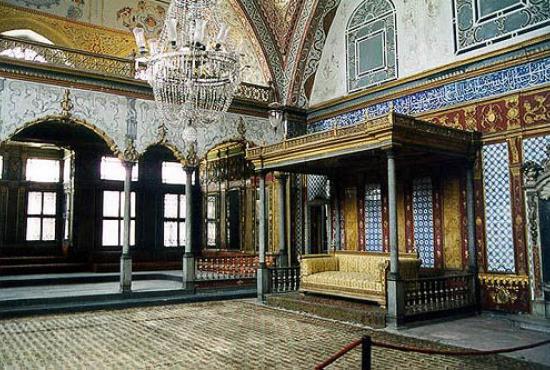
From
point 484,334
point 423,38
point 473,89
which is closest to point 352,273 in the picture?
point 484,334

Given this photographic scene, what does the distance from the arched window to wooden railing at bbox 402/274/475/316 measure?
11.6ft

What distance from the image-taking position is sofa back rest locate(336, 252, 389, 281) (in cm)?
769

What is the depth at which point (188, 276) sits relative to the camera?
877cm

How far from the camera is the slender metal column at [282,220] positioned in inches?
352

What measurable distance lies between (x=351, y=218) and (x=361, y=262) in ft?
4.08

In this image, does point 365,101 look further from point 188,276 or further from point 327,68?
point 188,276

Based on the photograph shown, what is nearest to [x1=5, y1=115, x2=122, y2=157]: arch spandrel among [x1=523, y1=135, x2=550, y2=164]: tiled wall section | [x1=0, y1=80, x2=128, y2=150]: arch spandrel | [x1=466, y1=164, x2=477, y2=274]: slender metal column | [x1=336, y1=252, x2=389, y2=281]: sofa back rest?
[x1=0, y1=80, x2=128, y2=150]: arch spandrel

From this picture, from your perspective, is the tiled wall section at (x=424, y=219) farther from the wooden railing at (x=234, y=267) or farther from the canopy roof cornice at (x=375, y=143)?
the wooden railing at (x=234, y=267)

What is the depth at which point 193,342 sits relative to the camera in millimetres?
5199

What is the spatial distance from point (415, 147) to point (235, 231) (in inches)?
252

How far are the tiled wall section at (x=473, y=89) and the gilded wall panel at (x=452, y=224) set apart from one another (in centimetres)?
120

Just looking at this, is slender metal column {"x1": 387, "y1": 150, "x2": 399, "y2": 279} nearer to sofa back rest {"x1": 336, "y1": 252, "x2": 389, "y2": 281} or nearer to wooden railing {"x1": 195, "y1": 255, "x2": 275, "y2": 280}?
sofa back rest {"x1": 336, "y1": 252, "x2": 389, "y2": 281}

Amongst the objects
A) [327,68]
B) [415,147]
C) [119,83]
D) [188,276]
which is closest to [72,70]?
[119,83]

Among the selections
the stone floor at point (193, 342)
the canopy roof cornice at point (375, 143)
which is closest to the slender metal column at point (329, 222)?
the canopy roof cornice at point (375, 143)
